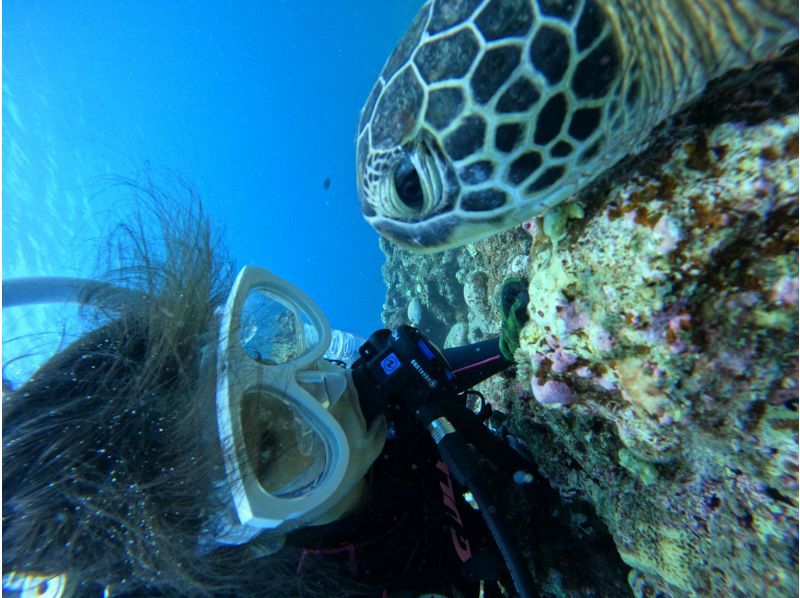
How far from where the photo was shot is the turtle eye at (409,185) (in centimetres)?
98

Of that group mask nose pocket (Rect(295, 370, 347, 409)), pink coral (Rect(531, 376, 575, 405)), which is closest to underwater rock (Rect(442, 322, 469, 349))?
mask nose pocket (Rect(295, 370, 347, 409))

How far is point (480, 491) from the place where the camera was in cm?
119

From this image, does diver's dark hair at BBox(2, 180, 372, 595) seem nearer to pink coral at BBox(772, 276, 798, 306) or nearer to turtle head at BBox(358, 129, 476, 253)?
turtle head at BBox(358, 129, 476, 253)

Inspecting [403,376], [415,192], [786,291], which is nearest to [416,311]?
[403,376]

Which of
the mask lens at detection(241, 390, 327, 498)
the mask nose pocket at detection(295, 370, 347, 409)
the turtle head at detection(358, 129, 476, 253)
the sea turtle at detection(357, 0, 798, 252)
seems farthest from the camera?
the mask nose pocket at detection(295, 370, 347, 409)

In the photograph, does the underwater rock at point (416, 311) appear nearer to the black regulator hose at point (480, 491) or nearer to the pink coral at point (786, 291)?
the black regulator hose at point (480, 491)

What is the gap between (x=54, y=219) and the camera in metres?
29.7

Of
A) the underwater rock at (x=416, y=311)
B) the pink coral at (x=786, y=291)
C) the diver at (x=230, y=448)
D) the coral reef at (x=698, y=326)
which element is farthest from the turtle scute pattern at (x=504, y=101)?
the underwater rock at (x=416, y=311)

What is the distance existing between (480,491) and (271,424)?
2.15 ft

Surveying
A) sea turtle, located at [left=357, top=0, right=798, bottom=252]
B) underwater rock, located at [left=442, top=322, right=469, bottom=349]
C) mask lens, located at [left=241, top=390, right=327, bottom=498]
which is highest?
underwater rock, located at [left=442, top=322, right=469, bottom=349]

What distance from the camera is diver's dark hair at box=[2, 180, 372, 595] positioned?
99 centimetres

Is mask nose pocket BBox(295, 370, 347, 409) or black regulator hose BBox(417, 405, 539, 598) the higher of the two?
mask nose pocket BBox(295, 370, 347, 409)

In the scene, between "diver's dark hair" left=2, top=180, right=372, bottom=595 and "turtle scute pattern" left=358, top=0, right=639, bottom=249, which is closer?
"turtle scute pattern" left=358, top=0, right=639, bottom=249

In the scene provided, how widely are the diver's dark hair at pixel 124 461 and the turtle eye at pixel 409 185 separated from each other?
742 mm
